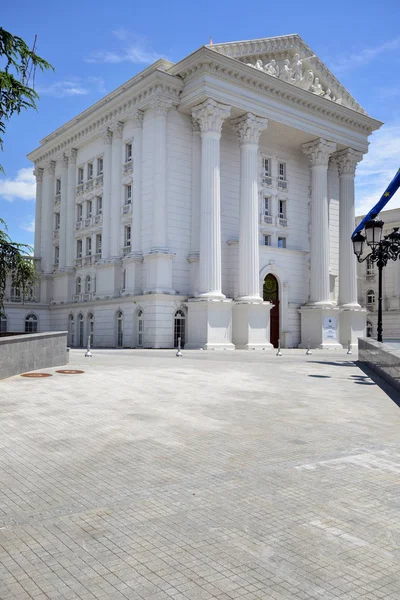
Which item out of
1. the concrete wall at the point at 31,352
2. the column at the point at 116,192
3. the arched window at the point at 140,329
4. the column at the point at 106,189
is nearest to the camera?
the concrete wall at the point at 31,352

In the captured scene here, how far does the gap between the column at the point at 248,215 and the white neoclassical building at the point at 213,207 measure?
0.10 metres

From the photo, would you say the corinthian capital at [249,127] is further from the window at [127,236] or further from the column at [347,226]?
the column at [347,226]

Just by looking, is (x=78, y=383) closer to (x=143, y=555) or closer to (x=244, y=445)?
(x=244, y=445)

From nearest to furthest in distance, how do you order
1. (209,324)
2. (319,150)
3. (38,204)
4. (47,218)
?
(209,324), (319,150), (47,218), (38,204)

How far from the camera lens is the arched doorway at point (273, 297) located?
4188cm

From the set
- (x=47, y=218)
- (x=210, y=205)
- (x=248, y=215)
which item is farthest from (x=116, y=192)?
(x=47, y=218)

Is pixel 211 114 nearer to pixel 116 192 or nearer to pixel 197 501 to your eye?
pixel 116 192

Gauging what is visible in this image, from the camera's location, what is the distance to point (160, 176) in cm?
3581

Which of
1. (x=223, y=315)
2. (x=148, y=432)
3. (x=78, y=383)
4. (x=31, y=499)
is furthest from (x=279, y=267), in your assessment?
(x=31, y=499)

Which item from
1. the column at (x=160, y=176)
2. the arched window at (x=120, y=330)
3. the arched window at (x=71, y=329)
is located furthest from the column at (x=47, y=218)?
the column at (x=160, y=176)

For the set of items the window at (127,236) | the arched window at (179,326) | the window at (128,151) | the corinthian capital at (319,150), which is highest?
the corinthian capital at (319,150)

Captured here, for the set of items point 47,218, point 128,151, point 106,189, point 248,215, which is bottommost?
point 248,215

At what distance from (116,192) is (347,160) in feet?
64.3

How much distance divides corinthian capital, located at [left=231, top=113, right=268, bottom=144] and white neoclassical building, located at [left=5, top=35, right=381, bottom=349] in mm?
99
